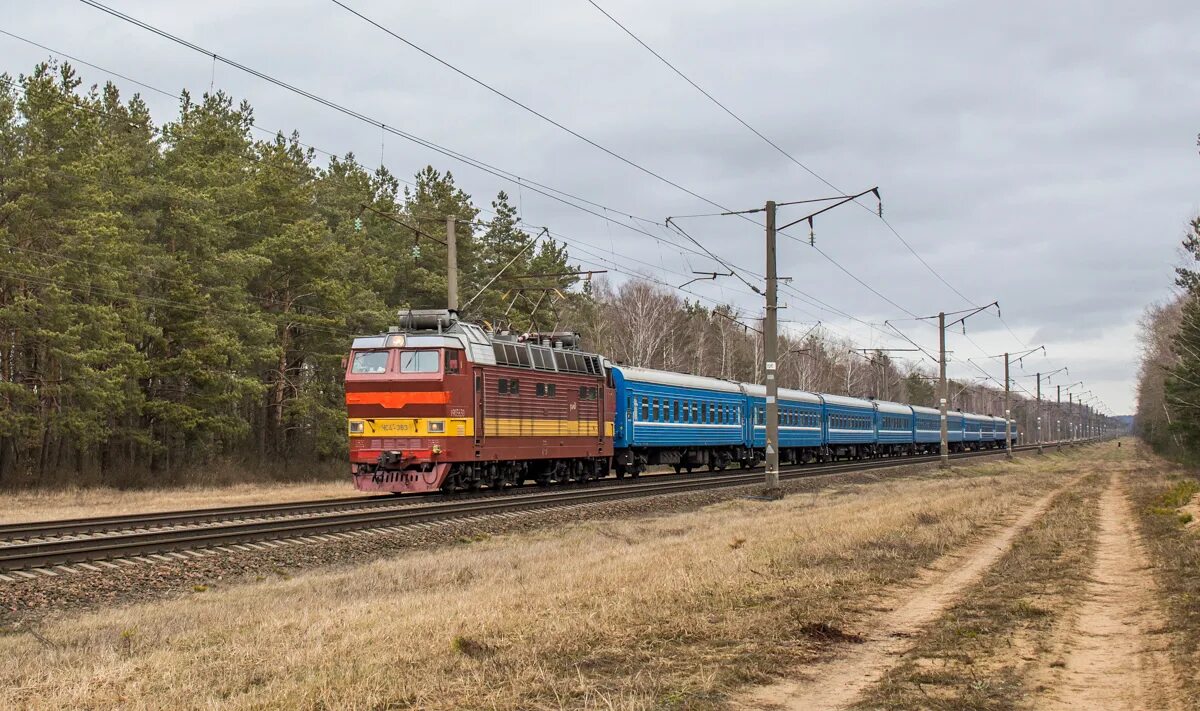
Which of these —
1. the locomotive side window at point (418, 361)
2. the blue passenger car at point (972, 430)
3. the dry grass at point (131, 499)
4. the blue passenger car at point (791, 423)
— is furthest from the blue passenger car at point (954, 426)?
the locomotive side window at point (418, 361)

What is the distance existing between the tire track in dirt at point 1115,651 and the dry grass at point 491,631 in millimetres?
Result: 1913

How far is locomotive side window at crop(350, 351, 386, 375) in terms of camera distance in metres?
26.1

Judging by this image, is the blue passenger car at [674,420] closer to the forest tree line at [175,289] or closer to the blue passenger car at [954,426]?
the forest tree line at [175,289]

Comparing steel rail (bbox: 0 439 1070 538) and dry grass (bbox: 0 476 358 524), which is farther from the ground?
steel rail (bbox: 0 439 1070 538)

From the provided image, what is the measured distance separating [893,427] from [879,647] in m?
62.2

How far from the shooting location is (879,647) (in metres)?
8.73

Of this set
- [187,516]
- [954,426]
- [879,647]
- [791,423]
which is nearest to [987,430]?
[954,426]

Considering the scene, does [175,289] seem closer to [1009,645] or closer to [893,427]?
[1009,645]

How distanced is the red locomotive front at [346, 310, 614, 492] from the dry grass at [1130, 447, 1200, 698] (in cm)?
1482

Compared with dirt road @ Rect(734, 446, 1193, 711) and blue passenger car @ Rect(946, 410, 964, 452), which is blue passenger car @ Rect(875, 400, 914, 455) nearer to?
blue passenger car @ Rect(946, 410, 964, 452)

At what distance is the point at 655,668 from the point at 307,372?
153ft

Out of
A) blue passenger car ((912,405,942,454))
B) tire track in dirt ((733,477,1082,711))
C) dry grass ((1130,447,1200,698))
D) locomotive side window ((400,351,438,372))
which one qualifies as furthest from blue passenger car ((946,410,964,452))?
tire track in dirt ((733,477,1082,711))

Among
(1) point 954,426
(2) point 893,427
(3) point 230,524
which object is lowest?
(3) point 230,524

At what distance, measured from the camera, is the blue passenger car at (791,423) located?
156 ft
